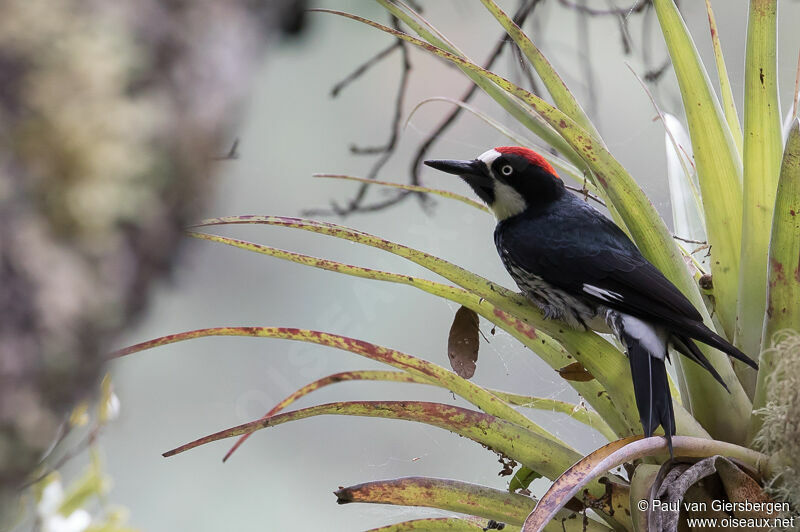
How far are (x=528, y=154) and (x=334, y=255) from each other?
91cm

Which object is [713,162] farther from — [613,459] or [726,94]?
[613,459]

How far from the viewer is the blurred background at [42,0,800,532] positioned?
156cm

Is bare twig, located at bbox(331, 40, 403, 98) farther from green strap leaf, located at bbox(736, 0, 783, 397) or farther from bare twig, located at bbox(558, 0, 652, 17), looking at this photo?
green strap leaf, located at bbox(736, 0, 783, 397)

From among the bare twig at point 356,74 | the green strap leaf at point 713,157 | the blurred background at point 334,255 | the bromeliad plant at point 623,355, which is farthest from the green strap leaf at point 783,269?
the bare twig at point 356,74

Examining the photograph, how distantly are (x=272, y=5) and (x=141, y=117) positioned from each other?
1.99ft

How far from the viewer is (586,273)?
2.93 ft

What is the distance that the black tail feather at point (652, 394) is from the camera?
65 centimetres

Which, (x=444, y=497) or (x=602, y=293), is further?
(x=602, y=293)

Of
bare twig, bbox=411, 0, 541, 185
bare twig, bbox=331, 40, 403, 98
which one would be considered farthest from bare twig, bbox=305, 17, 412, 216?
bare twig, bbox=411, 0, 541, 185

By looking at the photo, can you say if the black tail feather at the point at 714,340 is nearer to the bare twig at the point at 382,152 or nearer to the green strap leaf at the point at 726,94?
the green strap leaf at the point at 726,94

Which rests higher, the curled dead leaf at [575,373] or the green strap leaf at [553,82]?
the green strap leaf at [553,82]

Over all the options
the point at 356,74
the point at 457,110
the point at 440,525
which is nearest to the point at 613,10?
the point at 457,110

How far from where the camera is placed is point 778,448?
65 centimetres

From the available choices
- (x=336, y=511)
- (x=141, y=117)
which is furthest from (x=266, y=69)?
(x=336, y=511)
